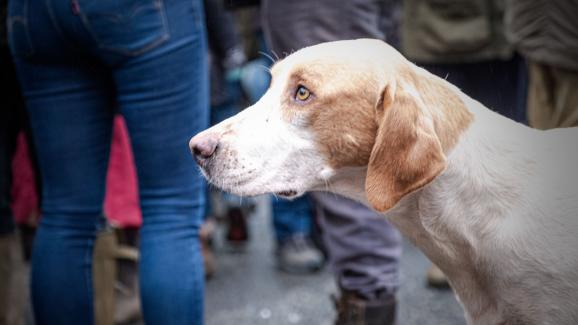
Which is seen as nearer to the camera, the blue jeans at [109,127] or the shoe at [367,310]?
the blue jeans at [109,127]

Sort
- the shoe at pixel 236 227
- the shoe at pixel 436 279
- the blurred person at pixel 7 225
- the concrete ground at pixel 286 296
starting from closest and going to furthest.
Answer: the blurred person at pixel 7 225
the concrete ground at pixel 286 296
the shoe at pixel 436 279
the shoe at pixel 236 227

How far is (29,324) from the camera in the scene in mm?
2924

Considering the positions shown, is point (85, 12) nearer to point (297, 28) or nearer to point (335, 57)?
point (297, 28)

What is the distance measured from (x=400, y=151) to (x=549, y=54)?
0.70 m

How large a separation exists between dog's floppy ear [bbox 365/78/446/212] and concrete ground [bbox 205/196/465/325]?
5.25 ft

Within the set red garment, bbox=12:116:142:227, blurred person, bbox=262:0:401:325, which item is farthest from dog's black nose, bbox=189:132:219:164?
red garment, bbox=12:116:142:227

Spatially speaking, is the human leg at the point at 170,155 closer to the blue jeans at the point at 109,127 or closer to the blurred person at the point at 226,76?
the blue jeans at the point at 109,127

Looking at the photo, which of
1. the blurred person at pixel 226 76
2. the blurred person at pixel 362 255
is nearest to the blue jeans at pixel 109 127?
the blurred person at pixel 362 255

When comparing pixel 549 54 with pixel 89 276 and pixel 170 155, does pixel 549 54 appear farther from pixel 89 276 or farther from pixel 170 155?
pixel 89 276

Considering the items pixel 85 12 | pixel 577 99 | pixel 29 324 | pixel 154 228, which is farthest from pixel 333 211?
pixel 29 324

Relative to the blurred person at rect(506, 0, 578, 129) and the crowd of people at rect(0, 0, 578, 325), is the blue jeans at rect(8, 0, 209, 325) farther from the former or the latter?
the blurred person at rect(506, 0, 578, 129)

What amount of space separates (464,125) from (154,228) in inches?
37.0

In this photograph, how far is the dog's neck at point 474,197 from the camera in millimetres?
1296

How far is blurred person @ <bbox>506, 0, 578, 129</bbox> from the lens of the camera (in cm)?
161
